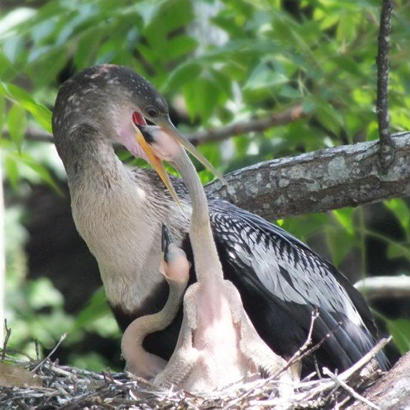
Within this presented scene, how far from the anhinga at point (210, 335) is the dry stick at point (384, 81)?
0.87 meters

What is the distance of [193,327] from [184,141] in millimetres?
844

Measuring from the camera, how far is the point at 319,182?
5570 millimetres

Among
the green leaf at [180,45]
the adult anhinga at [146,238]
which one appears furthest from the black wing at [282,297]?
the green leaf at [180,45]

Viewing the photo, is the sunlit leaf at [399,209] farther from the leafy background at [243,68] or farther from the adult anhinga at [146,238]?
the adult anhinga at [146,238]

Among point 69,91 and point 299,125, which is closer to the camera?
point 69,91

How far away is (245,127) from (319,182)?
66.6 inches

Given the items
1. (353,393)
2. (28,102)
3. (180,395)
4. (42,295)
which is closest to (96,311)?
(28,102)

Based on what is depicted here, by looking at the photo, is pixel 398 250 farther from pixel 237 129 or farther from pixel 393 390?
pixel 393 390

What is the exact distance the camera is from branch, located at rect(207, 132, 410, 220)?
212 inches

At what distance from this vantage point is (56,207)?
12.6 metres

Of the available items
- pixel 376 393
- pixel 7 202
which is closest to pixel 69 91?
pixel 376 393

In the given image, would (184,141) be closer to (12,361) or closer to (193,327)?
(193,327)

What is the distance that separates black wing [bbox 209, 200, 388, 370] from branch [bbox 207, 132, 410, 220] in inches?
11.8

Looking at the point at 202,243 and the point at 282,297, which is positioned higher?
the point at 202,243
